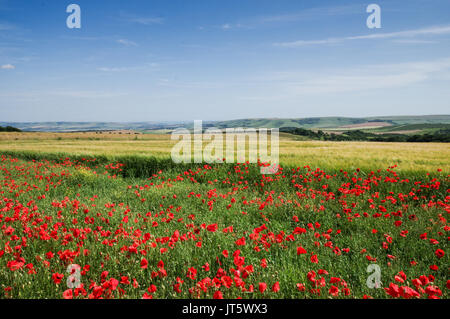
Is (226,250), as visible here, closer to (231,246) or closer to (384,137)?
(231,246)

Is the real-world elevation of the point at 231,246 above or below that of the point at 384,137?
below

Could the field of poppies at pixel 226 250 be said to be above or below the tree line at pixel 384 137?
below

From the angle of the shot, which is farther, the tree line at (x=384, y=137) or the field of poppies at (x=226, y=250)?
the tree line at (x=384, y=137)

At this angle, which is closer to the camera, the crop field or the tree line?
the crop field

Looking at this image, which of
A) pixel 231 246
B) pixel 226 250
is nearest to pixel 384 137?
pixel 231 246

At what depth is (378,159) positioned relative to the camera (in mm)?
9492

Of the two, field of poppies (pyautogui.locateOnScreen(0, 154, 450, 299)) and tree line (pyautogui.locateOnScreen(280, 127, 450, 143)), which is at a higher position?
tree line (pyautogui.locateOnScreen(280, 127, 450, 143))

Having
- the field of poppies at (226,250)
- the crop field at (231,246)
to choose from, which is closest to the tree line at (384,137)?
the crop field at (231,246)

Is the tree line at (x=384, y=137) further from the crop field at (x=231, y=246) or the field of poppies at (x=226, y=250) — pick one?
the field of poppies at (x=226, y=250)

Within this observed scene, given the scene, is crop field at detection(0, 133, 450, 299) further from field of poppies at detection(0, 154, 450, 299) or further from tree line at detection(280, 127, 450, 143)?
tree line at detection(280, 127, 450, 143)

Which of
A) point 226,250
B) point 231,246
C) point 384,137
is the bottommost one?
point 231,246

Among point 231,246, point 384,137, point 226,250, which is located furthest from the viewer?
point 384,137

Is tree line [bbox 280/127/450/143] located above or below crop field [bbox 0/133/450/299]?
above

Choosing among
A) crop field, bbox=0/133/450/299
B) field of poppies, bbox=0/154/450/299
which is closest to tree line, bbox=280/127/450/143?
crop field, bbox=0/133/450/299
